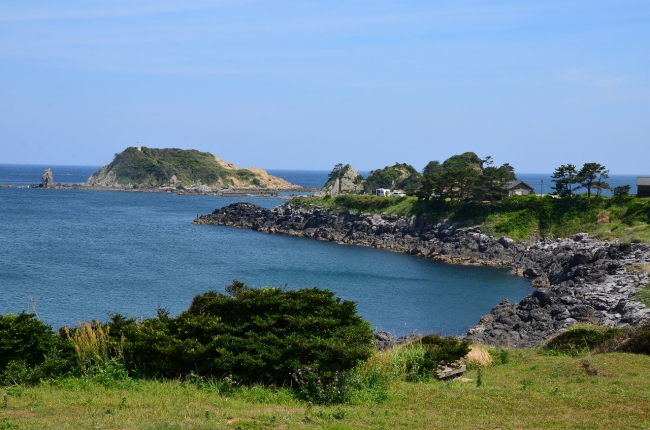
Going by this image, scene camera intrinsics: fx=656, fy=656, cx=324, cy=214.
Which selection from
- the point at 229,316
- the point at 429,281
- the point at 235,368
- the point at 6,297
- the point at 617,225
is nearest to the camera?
the point at 235,368

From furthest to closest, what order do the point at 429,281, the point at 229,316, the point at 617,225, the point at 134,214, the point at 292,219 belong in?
the point at 134,214, the point at 292,219, the point at 617,225, the point at 429,281, the point at 229,316

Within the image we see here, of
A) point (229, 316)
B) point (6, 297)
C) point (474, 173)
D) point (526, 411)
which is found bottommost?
point (6, 297)

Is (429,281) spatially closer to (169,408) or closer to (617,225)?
(617,225)

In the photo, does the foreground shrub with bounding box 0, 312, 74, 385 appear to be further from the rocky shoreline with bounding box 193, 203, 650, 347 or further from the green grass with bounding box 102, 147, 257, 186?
the green grass with bounding box 102, 147, 257, 186

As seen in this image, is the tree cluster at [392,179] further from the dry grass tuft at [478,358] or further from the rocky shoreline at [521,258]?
the dry grass tuft at [478,358]

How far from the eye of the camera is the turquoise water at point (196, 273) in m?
37.3

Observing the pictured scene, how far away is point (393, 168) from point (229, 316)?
10795 centimetres

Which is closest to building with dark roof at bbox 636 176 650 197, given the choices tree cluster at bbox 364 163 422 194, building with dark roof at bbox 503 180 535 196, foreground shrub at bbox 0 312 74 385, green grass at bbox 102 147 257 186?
building with dark roof at bbox 503 180 535 196

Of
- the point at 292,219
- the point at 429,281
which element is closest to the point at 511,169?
the point at 292,219

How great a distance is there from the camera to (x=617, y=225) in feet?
193

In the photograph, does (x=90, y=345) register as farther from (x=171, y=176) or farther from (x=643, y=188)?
(x=171, y=176)

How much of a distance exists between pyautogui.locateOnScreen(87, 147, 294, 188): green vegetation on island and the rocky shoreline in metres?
84.6

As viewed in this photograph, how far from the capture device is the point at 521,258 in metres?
58.1

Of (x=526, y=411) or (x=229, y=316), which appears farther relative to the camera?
(x=229, y=316)
